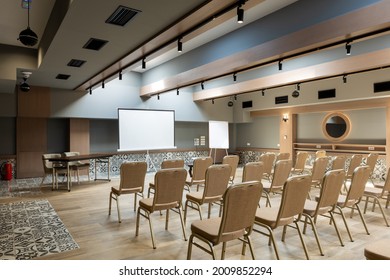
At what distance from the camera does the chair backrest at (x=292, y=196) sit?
274 centimetres

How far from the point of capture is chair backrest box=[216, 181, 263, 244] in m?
2.35

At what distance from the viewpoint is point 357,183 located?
3.63 meters

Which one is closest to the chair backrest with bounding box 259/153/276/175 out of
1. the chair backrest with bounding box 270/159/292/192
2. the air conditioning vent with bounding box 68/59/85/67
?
the chair backrest with bounding box 270/159/292/192

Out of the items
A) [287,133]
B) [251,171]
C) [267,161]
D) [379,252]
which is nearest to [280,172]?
[251,171]

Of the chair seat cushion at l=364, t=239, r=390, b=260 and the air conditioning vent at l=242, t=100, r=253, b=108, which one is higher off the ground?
the air conditioning vent at l=242, t=100, r=253, b=108

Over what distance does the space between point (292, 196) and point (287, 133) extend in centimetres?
841

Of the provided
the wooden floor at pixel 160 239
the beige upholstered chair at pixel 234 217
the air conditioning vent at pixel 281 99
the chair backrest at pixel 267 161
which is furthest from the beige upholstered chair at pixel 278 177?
the air conditioning vent at pixel 281 99

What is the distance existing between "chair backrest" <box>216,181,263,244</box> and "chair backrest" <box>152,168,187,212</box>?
118 cm

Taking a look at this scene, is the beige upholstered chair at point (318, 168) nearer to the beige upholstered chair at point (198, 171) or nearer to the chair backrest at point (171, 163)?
the beige upholstered chair at point (198, 171)

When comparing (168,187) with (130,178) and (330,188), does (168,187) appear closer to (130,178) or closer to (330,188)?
(130,178)

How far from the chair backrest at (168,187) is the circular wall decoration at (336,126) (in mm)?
7746

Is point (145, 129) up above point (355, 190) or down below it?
above

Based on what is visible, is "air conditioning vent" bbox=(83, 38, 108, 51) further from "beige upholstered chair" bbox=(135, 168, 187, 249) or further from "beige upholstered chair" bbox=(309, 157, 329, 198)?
"beige upholstered chair" bbox=(309, 157, 329, 198)
